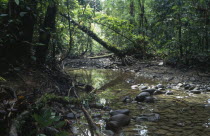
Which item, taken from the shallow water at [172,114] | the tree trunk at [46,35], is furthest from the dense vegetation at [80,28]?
the shallow water at [172,114]

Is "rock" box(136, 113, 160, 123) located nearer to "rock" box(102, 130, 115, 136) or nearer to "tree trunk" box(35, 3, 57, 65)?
"rock" box(102, 130, 115, 136)

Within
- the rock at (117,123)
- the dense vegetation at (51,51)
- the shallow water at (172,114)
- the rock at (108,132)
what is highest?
the dense vegetation at (51,51)

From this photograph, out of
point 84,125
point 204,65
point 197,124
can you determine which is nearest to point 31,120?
point 84,125

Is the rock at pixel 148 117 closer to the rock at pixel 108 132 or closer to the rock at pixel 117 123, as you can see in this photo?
the rock at pixel 117 123

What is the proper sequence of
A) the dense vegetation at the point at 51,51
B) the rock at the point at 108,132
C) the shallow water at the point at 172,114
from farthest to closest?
the shallow water at the point at 172,114 → the rock at the point at 108,132 → the dense vegetation at the point at 51,51

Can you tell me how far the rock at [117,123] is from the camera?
269cm

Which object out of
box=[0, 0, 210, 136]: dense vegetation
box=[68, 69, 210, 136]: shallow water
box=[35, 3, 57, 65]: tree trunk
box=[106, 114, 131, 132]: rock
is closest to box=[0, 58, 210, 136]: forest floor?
box=[0, 0, 210, 136]: dense vegetation

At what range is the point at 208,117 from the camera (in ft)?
10.3

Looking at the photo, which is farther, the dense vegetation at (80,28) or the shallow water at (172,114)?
the dense vegetation at (80,28)

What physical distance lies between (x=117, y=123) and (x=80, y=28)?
6.04 m

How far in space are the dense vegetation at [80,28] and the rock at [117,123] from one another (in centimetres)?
188

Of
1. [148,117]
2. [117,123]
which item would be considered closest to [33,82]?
[117,123]

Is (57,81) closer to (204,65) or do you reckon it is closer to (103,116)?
(103,116)

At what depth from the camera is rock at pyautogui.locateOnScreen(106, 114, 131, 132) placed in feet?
8.83
